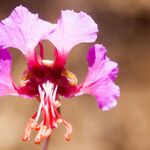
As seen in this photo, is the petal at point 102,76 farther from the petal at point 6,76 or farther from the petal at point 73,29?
the petal at point 6,76

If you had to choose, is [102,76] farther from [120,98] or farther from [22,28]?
[120,98]

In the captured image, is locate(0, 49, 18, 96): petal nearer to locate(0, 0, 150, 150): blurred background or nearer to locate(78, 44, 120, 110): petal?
locate(78, 44, 120, 110): petal

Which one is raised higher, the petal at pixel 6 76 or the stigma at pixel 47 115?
the petal at pixel 6 76

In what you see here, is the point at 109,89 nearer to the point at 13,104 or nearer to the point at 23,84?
the point at 23,84

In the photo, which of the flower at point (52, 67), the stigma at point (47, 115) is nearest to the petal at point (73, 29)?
the flower at point (52, 67)

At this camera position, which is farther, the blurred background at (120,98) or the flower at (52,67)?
the blurred background at (120,98)

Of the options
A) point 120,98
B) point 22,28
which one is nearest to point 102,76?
point 22,28

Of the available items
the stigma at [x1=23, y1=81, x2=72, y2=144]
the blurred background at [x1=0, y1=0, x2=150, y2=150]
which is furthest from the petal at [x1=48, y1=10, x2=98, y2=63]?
the blurred background at [x1=0, y1=0, x2=150, y2=150]
